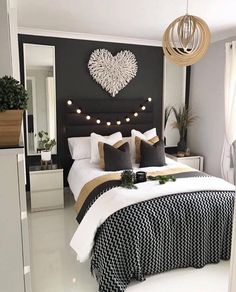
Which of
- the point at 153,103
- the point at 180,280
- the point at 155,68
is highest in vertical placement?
the point at 155,68

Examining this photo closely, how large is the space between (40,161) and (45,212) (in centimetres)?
85

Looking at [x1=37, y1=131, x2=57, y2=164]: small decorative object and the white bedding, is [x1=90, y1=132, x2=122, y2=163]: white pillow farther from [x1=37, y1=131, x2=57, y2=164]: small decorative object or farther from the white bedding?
[x1=37, y1=131, x2=57, y2=164]: small decorative object

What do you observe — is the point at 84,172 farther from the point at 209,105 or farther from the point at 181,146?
the point at 209,105

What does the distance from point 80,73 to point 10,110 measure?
3.48 meters

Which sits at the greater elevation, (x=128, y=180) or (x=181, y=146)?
(x=181, y=146)

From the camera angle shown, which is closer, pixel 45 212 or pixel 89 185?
pixel 89 185

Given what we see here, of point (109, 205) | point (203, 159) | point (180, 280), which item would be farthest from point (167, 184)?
point (203, 159)

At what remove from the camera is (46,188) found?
150 inches

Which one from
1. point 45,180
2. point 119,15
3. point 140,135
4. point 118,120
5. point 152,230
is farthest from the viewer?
point 118,120

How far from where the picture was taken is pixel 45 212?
3.83 m

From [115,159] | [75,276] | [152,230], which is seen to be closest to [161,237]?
[152,230]

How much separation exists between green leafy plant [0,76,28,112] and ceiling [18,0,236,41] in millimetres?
2122

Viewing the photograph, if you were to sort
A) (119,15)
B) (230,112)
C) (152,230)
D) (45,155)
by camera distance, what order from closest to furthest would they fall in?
(152,230)
(119,15)
(45,155)
(230,112)

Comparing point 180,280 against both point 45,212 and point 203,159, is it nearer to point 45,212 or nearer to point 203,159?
point 45,212
